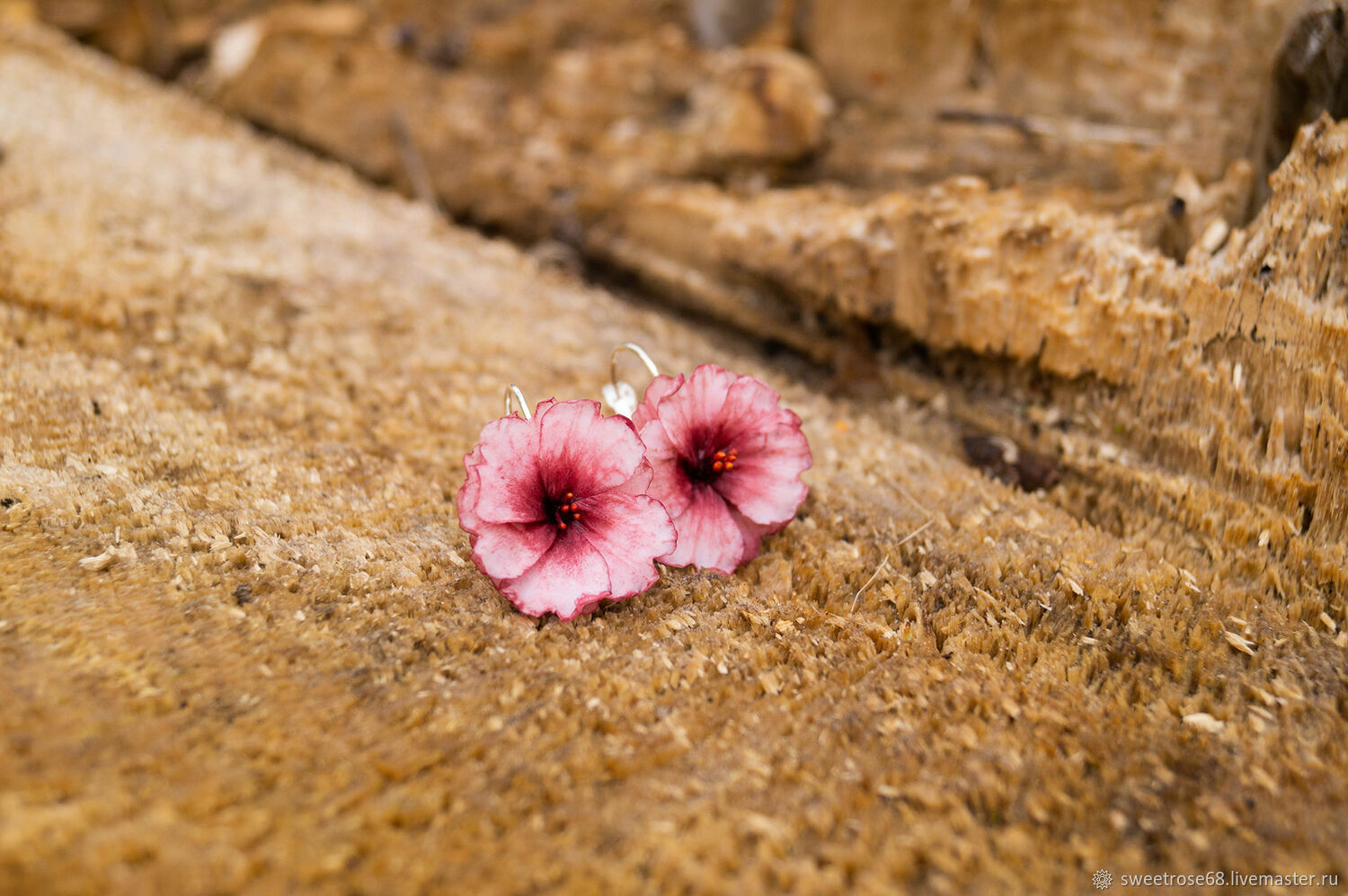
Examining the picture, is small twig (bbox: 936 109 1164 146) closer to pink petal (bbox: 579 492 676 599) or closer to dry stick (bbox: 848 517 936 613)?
dry stick (bbox: 848 517 936 613)

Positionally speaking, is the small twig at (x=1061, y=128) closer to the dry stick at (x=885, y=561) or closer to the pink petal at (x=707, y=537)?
the dry stick at (x=885, y=561)

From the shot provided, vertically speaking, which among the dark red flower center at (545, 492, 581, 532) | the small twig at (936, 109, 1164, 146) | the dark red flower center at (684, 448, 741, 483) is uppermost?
Answer: the small twig at (936, 109, 1164, 146)

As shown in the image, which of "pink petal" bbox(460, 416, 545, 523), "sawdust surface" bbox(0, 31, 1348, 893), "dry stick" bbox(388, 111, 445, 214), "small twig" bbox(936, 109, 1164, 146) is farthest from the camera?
"dry stick" bbox(388, 111, 445, 214)

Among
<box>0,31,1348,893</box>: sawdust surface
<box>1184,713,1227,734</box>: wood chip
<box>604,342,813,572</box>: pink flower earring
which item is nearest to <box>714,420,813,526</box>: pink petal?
<box>604,342,813,572</box>: pink flower earring

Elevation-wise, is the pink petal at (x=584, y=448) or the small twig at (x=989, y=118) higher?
the small twig at (x=989, y=118)

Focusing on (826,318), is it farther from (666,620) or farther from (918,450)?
(666,620)

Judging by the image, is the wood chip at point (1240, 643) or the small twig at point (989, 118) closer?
the wood chip at point (1240, 643)

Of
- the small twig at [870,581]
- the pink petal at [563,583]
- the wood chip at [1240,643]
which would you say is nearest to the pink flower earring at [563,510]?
the pink petal at [563,583]

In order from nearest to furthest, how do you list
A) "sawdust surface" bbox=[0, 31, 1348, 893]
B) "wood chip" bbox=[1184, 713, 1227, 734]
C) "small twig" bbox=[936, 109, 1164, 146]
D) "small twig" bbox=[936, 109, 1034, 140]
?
"sawdust surface" bbox=[0, 31, 1348, 893] → "wood chip" bbox=[1184, 713, 1227, 734] → "small twig" bbox=[936, 109, 1164, 146] → "small twig" bbox=[936, 109, 1034, 140]

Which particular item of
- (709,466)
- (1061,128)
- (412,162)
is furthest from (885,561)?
(412,162)
